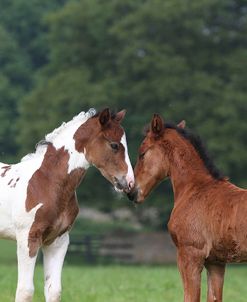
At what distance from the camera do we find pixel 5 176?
30.1 feet

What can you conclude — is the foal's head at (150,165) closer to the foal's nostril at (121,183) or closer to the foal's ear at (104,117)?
the foal's nostril at (121,183)

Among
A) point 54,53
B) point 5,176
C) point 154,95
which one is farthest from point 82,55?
point 5,176

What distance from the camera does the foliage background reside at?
32.1m

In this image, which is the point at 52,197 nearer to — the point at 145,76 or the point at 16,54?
the point at 145,76

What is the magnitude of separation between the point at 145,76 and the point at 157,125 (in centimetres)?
2497

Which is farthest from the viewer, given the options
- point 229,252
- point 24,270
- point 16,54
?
point 16,54

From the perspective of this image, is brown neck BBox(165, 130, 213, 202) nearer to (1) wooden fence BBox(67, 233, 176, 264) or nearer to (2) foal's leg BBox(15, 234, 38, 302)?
(2) foal's leg BBox(15, 234, 38, 302)

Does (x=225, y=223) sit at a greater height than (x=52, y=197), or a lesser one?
lesser

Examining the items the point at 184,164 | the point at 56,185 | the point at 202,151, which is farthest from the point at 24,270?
the point at 202,151

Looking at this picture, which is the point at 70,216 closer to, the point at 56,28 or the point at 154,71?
the point at 154,71

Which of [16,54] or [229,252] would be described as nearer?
[229,252]

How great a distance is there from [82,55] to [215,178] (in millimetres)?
26611

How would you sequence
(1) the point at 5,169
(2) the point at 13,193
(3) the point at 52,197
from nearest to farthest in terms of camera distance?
(3) the point at 52,197 < (2) the point at 13,193 < (1) the point at 5,169

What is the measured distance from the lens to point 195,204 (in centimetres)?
874
